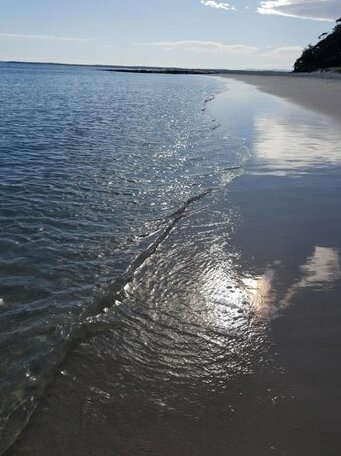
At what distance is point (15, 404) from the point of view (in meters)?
3.99

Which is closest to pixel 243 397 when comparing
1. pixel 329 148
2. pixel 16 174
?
pixel 16 174

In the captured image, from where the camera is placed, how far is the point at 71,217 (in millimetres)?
8938

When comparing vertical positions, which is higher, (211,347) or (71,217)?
(211,347)

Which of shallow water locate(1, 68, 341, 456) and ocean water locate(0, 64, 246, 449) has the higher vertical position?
shallow water locate(1, 68, 341, 456)

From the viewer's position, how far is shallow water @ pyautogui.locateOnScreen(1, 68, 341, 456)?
3611 mm

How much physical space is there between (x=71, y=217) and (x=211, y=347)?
199 inches

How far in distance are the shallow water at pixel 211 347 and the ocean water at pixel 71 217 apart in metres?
0.15

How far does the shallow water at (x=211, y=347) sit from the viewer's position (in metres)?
3.61

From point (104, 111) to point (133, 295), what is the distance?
2694cm

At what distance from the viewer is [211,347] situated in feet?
15.5

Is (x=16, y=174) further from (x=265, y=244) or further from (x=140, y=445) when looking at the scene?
(x=140, y=445)

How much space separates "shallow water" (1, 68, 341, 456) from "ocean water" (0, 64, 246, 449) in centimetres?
15

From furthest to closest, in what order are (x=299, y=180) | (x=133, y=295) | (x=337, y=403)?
(x=299, y=180) → (x=133, y=295) → (x=337, y=403)

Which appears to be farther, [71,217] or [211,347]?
[71,217]
